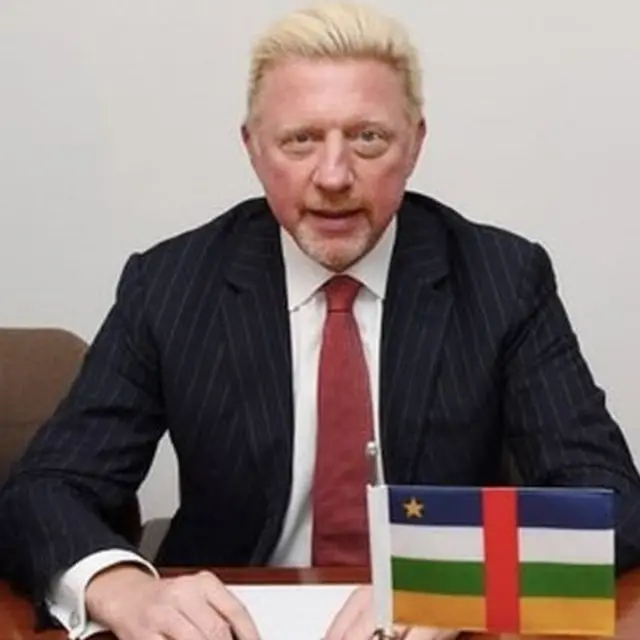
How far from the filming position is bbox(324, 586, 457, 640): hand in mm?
1396

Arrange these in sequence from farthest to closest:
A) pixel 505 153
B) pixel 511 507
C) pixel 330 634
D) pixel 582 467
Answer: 1. pixel 505 153
2. pixel 582 467
3. pixel 330 634
4. pixel 511 507

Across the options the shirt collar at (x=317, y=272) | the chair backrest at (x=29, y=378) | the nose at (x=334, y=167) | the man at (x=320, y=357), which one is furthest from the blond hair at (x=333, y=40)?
the chair backrest at (x=29, y=378)

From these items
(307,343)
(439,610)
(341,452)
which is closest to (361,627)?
(439,610)

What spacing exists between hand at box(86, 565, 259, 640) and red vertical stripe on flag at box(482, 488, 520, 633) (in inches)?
10.0

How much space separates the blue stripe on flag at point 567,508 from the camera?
1244 millimetres

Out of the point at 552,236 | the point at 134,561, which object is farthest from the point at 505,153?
the point at 134,561

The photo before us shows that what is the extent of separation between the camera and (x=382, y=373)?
182 centimetres

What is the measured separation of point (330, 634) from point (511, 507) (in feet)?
0.85

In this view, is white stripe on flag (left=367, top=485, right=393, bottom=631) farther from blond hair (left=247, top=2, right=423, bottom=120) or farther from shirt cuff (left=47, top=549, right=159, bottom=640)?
blond hair (left=247, top=2, right=423, bottom=120)

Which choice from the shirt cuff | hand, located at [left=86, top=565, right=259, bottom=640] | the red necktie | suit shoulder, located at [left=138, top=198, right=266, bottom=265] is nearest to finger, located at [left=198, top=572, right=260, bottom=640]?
hand, located at [left=86, top=565, right=259, bottom=640]

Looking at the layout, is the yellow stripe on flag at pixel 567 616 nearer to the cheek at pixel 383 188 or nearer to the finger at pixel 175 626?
the finger at pixel 175 626

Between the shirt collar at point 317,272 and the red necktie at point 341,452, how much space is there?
0.21ft

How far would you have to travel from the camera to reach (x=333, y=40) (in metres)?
1.72

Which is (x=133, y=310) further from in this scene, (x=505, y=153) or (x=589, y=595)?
(x=505, y=153)
